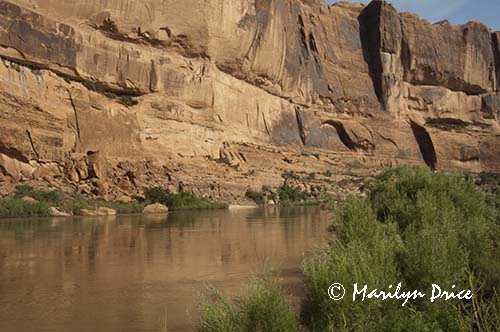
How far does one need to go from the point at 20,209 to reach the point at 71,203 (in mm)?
4012

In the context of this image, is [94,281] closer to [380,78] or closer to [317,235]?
[317,235]

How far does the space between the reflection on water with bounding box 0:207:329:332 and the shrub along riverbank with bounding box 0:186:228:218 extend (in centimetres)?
810

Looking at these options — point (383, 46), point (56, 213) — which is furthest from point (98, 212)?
point (383, 46)

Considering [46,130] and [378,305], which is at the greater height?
[46,130]

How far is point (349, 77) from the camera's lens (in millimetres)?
74500

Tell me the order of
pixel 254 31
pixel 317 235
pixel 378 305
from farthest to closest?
pixel 254 31
pixel 317 235
pixel 378 305

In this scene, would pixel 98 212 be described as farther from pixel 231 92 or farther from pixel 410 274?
pixel 410 274

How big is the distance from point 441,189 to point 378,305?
829cm

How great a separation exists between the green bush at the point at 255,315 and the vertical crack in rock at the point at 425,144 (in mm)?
72572

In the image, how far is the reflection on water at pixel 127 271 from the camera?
297 inches

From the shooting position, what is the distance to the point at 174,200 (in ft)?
129

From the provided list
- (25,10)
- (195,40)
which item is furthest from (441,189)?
(195,40)

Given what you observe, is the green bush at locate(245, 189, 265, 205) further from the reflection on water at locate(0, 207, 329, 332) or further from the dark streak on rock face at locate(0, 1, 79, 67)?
the reflection on water at locate(0, 207, 329, 332)

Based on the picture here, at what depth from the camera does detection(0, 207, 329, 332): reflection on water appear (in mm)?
7547
